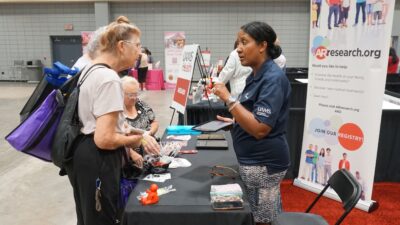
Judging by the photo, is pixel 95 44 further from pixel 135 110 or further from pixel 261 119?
pixel 135 110

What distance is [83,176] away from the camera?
155 cm

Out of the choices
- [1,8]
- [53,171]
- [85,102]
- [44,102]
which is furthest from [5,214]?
[1,8]

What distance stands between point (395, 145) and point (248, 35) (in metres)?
2.55

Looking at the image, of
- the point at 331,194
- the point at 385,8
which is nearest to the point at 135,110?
the point at 331,194

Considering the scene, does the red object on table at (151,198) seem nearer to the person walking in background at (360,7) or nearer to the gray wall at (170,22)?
the person walking in background at (360,7)

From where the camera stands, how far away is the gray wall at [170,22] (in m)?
11.6

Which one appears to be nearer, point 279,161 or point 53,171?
point 279,161

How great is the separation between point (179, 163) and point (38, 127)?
0.81 metres

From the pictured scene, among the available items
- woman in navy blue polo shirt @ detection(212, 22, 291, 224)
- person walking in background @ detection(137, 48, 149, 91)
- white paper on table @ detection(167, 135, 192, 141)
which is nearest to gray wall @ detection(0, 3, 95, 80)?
person walking in background @ detection(137, 48, 149, 91)

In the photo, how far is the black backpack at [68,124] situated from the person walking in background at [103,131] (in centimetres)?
2

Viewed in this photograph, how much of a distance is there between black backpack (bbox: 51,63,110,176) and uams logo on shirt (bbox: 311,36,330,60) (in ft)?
6.91

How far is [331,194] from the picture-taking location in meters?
3.18

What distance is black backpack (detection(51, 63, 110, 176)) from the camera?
1503 millimetres

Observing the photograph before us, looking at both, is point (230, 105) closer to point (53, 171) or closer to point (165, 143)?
point (165, 143)
